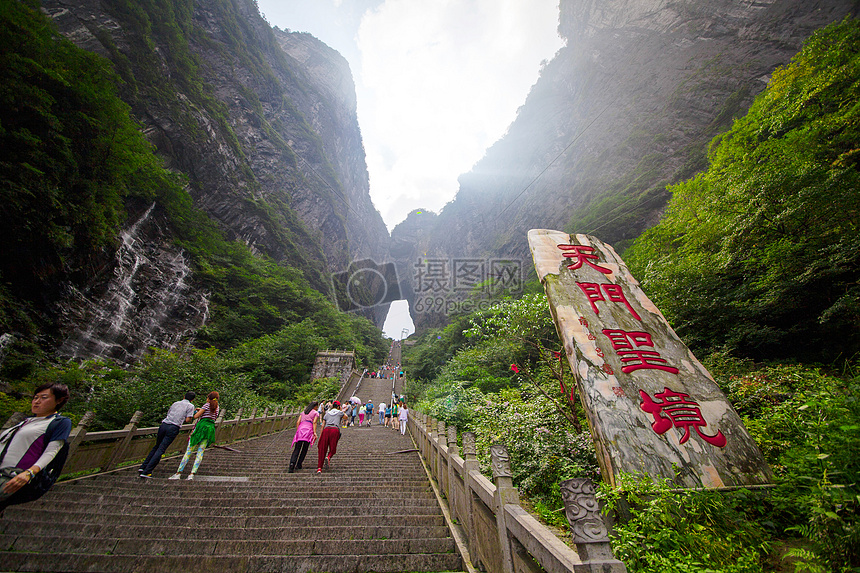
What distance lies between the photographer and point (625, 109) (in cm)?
2497

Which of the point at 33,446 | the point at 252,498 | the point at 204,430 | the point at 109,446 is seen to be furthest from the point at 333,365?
the point at 33,446

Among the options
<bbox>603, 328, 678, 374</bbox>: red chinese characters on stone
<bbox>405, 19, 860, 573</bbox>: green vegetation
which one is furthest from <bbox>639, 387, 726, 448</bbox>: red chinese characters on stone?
<bbox>405, 19, 860, 573</bbox>: green vegetation

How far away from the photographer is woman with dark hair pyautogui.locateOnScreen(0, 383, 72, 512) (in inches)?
63.5

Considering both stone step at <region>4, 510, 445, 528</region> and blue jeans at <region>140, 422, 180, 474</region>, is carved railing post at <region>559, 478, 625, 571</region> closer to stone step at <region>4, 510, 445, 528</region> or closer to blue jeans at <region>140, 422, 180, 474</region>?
stone step at <region>4, 510, 445, 528</region>

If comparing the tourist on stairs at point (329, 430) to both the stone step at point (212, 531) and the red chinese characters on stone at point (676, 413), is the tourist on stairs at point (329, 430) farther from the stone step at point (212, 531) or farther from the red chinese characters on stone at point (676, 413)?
the red chinese characters on stone at point (676, 413)

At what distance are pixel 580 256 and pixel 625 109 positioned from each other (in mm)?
27722

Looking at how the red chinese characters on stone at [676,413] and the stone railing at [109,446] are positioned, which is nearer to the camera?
the red chinese characters on stone at [676,413]

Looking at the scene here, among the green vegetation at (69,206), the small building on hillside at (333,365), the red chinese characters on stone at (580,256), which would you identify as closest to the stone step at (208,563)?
the red chinese characters on stone at (580,256)

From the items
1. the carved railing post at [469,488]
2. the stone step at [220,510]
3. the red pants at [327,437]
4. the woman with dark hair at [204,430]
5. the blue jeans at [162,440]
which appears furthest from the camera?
the red pants at [327,437]

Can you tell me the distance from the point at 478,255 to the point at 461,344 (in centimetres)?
2260

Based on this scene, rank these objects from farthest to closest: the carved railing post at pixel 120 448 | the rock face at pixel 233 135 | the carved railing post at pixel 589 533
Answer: the rock face at pixel 233 135 → the carved railing post at pixel 120 448 → the carved railing post at pixel 589 533

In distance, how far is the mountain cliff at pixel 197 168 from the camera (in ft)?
31.4

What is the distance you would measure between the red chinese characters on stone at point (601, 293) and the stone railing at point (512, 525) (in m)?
2.58

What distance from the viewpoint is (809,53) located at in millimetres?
6680
